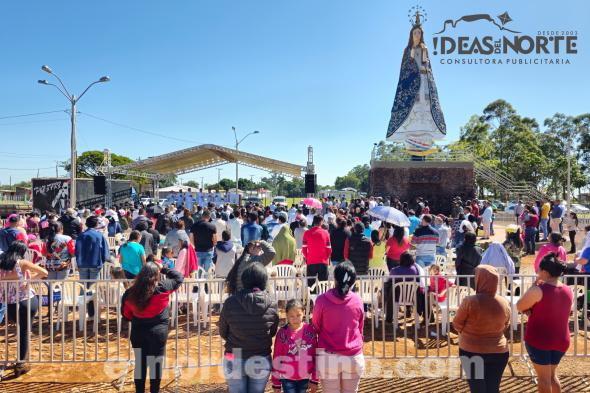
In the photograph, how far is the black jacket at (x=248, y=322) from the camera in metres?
3.08

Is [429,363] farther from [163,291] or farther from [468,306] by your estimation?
[163,291]

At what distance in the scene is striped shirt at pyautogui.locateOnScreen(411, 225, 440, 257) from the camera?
23.3ft

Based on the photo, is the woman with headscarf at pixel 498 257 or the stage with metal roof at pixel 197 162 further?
the stage with metal roof at pixel 197 162

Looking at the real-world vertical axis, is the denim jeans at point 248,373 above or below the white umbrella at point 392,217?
below

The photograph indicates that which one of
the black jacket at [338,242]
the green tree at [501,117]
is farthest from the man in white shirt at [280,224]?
the green tree at [501,117]

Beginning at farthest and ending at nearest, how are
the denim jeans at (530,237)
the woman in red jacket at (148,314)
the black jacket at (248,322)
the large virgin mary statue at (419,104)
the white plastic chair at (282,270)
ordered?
1. the large virgin mary statue at (419,104)
2. the denim jeans at (530,237)
3. the white plastic chair at (282,270)
4. the woman in red jacket at (148,314)
5. the black jacket at (248,322)

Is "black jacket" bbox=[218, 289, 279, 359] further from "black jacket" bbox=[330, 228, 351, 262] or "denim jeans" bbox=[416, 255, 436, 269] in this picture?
"denim jeans" bbox=[416, 255, 436, 269]

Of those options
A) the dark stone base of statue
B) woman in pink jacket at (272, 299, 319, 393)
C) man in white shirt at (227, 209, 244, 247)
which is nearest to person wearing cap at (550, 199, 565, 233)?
man in white shirt at (227, 209, 244, 247)

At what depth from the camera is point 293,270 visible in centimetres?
711

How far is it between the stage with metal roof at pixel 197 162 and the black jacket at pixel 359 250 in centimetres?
2075

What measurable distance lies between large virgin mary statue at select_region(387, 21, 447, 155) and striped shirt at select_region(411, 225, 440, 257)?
22.0 metres

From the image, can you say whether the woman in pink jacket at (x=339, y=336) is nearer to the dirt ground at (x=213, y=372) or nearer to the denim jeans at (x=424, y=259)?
the dirt ground at (x=213, y=372)

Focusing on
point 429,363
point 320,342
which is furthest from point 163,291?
point 429,363

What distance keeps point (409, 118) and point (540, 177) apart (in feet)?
98.0
